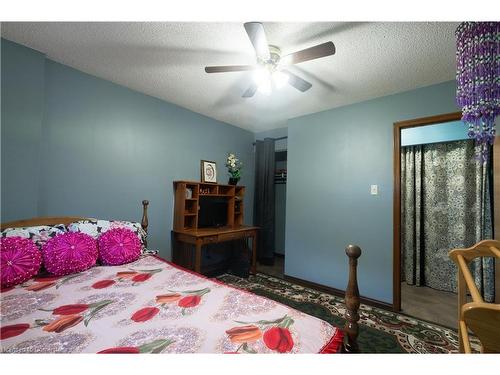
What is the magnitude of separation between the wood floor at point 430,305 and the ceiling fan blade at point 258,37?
111 inches

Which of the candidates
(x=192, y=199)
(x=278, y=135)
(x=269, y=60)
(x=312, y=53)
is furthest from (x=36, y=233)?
(x=278, y=135)

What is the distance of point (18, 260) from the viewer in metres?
1.36

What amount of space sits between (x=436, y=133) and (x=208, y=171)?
323cm

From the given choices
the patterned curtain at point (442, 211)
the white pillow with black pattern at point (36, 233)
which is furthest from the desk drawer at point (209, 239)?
the patterned curtain at point (442, 211)

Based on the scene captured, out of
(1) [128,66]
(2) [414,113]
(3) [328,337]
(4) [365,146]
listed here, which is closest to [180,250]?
(1) [128,66]

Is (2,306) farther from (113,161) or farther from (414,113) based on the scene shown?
(414,113)

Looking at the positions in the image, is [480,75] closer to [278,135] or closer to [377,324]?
[377,324]

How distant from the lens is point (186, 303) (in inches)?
45.4

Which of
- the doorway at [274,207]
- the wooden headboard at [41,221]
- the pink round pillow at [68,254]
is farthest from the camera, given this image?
the doorway at [274,207]

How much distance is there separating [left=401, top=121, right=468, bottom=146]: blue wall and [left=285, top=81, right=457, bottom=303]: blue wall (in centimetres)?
68

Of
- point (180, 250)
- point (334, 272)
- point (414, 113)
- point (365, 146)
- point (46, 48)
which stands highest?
point (46, 48)

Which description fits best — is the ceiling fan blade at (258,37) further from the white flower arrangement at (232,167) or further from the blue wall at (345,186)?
the white flower arrangement at (232,167)

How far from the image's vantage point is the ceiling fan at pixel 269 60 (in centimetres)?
130

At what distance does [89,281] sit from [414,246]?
3858mm
